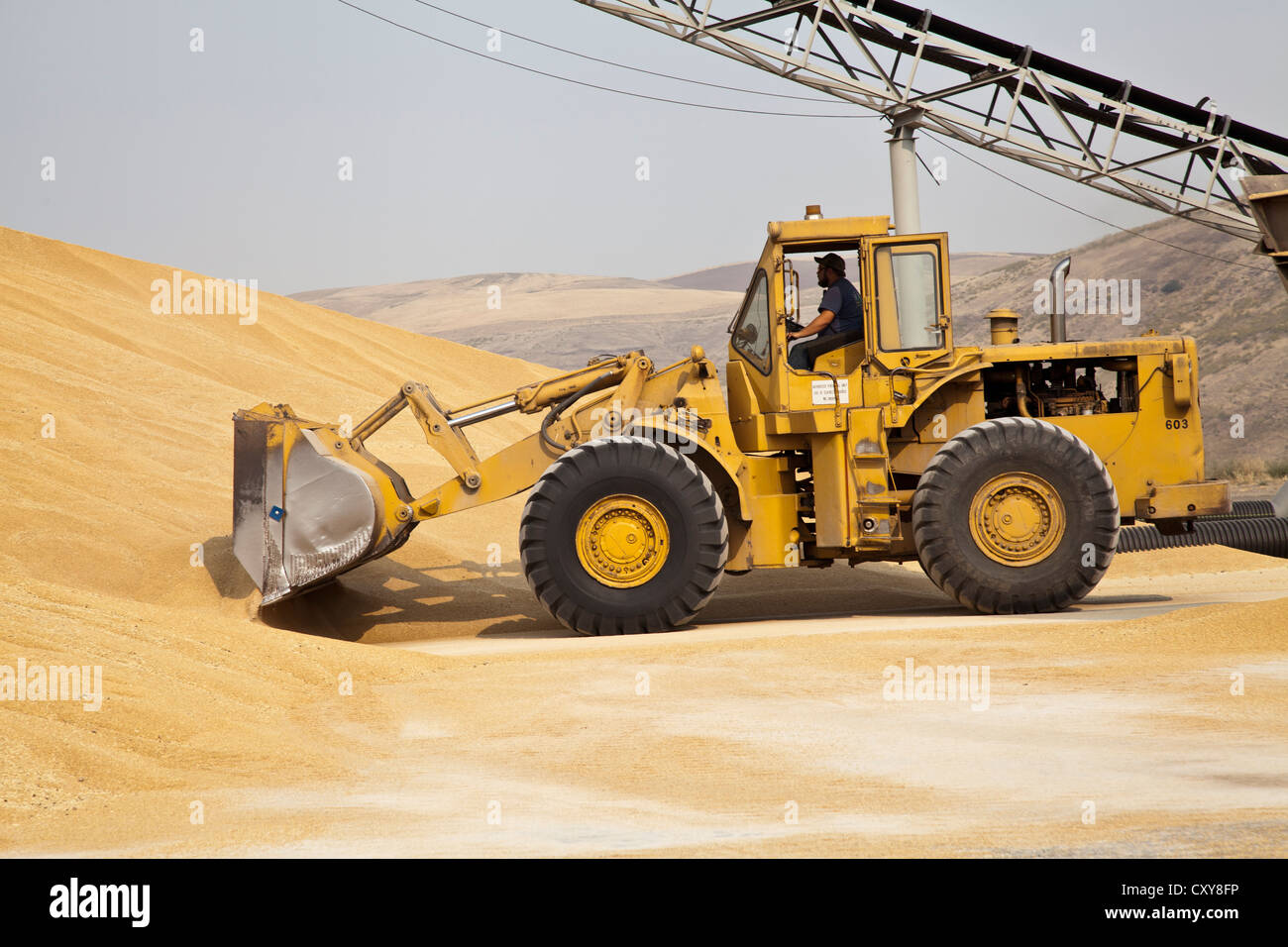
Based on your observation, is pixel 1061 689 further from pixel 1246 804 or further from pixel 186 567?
pixel 186 567

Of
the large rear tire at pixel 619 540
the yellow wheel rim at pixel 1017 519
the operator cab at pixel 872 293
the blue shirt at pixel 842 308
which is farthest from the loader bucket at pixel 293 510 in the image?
the yellow wheel rim at pixel 1017 519

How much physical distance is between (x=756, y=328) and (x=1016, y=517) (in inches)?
101

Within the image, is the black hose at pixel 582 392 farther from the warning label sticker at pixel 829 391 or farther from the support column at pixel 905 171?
the support column at pixel 905 171

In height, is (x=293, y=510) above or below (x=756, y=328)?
below

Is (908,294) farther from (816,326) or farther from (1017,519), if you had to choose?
(1017,519)

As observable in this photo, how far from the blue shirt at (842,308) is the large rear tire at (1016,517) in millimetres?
1267

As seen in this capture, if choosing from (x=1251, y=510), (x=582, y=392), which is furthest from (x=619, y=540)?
(x=1251, y=510)

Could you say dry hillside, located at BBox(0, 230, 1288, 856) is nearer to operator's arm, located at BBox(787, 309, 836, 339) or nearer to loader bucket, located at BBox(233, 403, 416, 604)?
loader bucket, located at BBox(233, 403, 416, 604)

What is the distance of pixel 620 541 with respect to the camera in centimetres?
1016

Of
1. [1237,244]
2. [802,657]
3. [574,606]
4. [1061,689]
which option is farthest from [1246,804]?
[1237,244]

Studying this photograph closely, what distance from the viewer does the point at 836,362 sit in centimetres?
1059

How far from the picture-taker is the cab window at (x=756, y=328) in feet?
35.1
